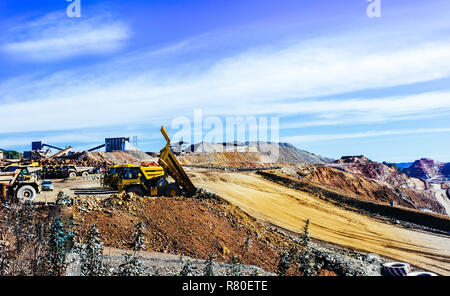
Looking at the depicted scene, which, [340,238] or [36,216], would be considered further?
[340,238]

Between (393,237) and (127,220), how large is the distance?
18.6 meters

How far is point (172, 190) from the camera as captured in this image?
66.4 feet

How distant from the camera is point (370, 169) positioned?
8181 cm

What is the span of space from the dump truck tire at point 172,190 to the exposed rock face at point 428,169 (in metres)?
124

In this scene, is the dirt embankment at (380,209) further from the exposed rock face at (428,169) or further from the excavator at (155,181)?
the exposed rock face at (428,169)

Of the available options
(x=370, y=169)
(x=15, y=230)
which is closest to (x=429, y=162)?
(x=370, y=169)

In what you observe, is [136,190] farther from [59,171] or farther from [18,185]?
[59,171]

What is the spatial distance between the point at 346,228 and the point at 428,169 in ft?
→ 409

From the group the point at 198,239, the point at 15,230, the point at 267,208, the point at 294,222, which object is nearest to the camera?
the point at 15,230

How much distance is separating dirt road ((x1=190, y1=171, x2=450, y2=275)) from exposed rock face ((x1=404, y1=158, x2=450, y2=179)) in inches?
4311

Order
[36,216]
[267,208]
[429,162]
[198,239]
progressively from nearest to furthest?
[36,216], [198,239], [267,208], [429,162]

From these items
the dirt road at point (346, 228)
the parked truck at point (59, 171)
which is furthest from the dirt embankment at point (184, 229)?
the parked truck at point (59, 171)

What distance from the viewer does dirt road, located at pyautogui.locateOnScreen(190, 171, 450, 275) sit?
19.4 meters

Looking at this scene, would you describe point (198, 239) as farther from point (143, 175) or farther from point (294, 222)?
point (294, 222)
